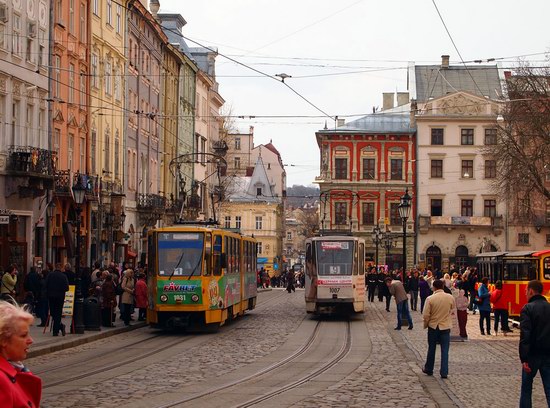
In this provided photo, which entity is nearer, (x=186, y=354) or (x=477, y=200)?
(x=186, y=354)

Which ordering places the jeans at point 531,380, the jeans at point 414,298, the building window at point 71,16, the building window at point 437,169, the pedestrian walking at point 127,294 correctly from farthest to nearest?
the building window at point 437,169
the building window at point 71,16
the jeans at point 414,298
the pedestrian walking at point 127,294
the jeans at point 531,380

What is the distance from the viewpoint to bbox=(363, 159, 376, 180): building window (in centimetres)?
9488

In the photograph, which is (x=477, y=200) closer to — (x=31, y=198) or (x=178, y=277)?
(x=31, y=198)

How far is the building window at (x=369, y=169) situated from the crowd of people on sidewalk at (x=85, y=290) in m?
60.7

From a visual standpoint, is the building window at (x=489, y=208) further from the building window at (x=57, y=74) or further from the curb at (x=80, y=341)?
the curb at (x=80, y=341)

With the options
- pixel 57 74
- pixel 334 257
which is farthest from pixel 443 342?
pixel 57 74

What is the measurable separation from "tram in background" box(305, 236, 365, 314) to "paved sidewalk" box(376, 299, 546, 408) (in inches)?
195

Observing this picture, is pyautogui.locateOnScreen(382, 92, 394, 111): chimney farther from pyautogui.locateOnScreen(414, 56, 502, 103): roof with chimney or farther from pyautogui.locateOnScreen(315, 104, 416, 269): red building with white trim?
pyautogui.locateOnScreen(315, 104, 416, 269): red building with white trim

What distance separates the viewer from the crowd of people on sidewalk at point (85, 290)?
25656 millimetres

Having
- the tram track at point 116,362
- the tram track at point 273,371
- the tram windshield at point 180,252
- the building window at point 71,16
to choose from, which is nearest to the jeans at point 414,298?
the tram track at point 273,371

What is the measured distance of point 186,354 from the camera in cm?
2302

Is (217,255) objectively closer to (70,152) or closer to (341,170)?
(70,152)

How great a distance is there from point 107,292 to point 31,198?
1029 cm

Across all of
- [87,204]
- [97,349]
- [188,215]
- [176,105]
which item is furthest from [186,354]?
[176,105]
